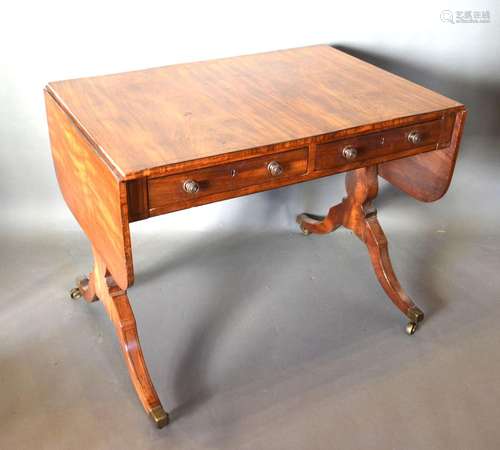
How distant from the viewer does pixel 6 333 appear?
2.17 m

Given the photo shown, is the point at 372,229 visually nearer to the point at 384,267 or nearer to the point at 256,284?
the point at 384,267

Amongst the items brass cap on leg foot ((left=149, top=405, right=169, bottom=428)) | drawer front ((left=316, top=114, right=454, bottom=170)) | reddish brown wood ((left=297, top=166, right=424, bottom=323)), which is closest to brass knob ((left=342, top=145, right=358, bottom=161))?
drawer front ((left=316, top=114, right=454, bottom=170))

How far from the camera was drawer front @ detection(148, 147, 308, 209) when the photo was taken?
1.55 metres

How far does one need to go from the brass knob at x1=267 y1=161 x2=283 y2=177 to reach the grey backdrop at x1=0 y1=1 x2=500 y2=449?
0.69 m

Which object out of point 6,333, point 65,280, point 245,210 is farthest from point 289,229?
point 6,333

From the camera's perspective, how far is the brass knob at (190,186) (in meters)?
1.56

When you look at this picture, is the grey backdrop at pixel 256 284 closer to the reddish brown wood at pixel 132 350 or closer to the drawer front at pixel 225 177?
the reddish brown wood at pixel 132 350

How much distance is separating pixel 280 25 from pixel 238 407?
50.3 inches

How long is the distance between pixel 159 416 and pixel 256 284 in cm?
71

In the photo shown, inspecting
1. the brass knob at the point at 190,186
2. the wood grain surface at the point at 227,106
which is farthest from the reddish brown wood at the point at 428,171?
the brass knob at the point at 190,186

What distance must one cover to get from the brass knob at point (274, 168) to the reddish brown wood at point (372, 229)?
2.07 ft

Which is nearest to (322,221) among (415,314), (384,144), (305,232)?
(305,232)

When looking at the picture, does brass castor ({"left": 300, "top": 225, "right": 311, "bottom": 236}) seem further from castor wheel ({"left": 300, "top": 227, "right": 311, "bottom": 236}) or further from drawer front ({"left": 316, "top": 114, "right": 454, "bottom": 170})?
drawer front ({"left": 316, "top": 114, "right": 454, "bottom": 170})

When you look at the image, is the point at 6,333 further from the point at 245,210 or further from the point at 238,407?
the point at 245,210
